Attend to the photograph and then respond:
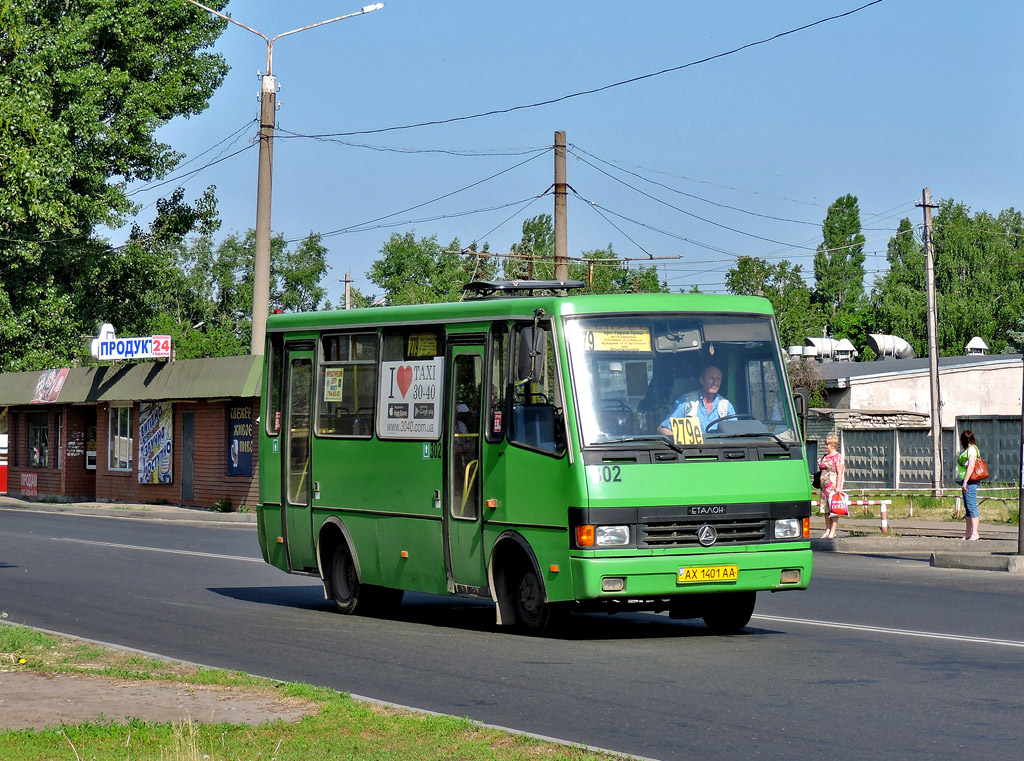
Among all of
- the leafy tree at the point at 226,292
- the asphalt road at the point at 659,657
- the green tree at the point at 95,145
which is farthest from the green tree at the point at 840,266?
the asphalt road at the point at 659,657

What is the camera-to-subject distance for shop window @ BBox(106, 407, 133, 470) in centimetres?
4469

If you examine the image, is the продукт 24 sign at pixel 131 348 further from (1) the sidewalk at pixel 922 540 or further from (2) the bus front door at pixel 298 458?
(2) the bus front door at pixel 298 458

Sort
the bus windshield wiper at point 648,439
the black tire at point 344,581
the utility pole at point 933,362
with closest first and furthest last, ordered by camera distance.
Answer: the bus windshield wiper at point 648,439, the black tire at point 344,581, the utility pole at point 933,362

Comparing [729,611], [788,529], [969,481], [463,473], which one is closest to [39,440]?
[969,481]

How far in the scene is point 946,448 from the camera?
1565 inches

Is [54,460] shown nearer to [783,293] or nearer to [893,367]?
[893,367]

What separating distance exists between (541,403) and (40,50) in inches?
1410

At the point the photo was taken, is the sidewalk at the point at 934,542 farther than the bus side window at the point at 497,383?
Yes

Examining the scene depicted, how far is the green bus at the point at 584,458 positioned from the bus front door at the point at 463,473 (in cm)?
2

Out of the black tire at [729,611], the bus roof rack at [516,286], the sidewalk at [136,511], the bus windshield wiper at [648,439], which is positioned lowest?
the black tire at [729,611]

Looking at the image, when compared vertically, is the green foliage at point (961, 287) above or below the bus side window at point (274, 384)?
above

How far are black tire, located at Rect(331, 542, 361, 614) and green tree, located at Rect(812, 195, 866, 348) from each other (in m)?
90.3

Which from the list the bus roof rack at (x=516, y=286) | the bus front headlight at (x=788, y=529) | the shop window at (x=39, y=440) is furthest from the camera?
the shop window at (x=39, y=440)

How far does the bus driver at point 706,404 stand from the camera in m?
11.7
